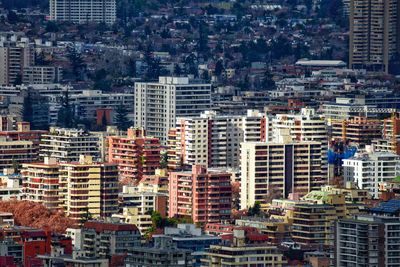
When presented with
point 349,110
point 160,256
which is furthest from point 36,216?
point 349,110

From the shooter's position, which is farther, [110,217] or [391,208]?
[110,217]

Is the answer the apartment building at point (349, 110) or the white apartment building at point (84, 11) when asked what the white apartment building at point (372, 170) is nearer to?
the apartment building at point (349, 110)

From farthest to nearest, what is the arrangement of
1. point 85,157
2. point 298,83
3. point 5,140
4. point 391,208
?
point 298,83 → point 5,140 → point 85,157 → point 391,208

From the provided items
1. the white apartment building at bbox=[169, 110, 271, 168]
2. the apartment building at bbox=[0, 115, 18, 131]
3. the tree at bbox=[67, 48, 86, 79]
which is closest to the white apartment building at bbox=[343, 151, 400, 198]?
the white apartment building at bbox=[169, 110, 271, 168]

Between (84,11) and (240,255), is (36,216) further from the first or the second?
(84,11)

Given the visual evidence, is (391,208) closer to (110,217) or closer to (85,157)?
(110,217)

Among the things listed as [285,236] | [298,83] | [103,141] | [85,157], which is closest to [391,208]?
[285,236]
